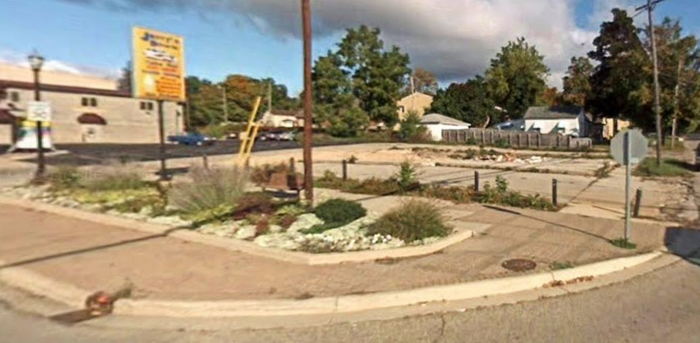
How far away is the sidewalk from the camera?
19.3ft

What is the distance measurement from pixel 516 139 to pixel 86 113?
143ft

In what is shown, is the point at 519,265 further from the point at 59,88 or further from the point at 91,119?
the point at 59,88

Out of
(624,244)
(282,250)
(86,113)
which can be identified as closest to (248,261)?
(282,250)

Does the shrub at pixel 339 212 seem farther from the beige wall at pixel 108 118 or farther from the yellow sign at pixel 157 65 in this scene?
the beige wall at pixel 108 118

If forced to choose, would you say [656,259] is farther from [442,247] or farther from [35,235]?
[35,235]

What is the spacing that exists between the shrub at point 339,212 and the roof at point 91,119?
46.1 meters

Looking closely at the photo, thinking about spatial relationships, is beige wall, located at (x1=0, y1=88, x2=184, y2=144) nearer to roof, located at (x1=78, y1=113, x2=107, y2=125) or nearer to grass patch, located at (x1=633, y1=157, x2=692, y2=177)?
roof, located at (x1=78, y1=113, x2=107, y2=125)

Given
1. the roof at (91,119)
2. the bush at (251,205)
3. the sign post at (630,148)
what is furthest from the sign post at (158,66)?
the roof at (91,119)

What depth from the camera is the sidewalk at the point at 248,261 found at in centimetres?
588

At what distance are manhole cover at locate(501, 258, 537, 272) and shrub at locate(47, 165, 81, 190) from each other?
1213 cm

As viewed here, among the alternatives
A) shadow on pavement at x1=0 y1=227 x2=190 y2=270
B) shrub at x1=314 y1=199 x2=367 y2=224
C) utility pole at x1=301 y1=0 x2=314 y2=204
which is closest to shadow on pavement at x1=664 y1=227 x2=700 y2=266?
shrub at x1=314 y1=199 x2=367 y2=224

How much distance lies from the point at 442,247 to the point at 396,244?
0.75m

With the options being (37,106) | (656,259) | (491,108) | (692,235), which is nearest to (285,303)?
(656,259)

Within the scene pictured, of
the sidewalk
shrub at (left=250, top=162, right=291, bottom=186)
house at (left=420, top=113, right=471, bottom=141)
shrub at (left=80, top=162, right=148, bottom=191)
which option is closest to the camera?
the sidewalk
